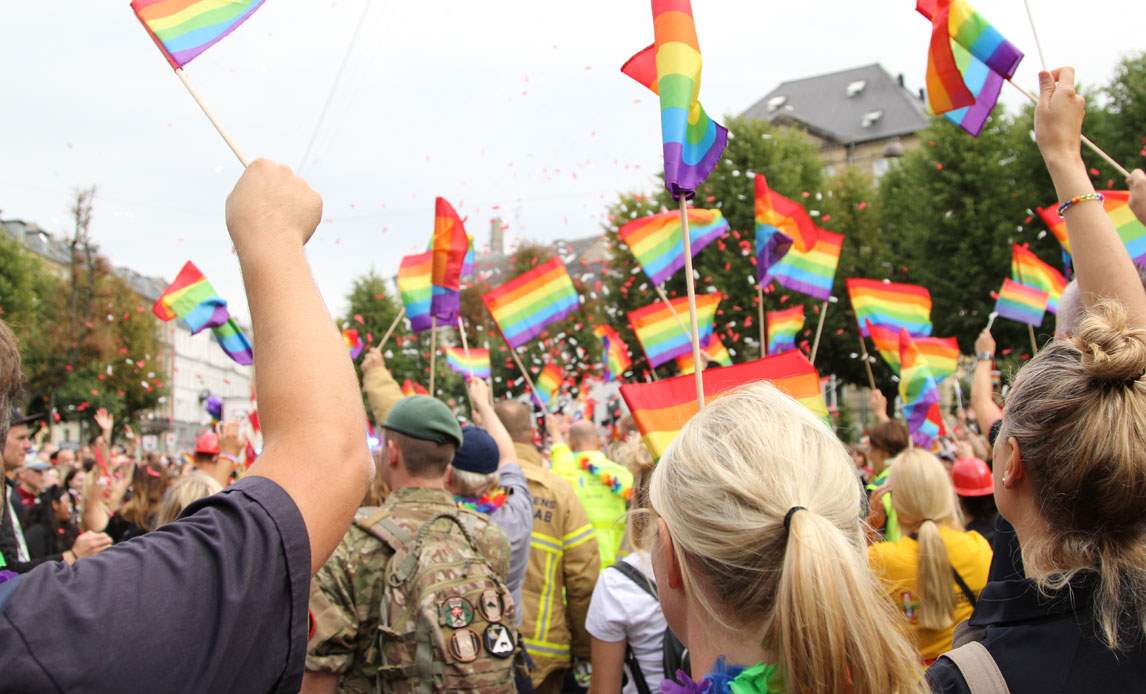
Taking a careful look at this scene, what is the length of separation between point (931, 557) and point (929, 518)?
0.75 feet

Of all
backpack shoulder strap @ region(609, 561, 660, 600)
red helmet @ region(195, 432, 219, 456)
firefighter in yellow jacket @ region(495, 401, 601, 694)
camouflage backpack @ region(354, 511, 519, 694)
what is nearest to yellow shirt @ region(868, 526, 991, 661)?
backpack shoulder strap @ region(609, 561, 660, 600)

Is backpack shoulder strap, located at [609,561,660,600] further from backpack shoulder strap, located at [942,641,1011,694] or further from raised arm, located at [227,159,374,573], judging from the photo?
raised arm, located at [227,159,374,573]

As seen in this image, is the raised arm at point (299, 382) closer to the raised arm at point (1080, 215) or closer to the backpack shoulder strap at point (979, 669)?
the backpack shoulder strap at point (979, 669)

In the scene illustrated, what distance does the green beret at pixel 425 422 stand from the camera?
3.66 meters

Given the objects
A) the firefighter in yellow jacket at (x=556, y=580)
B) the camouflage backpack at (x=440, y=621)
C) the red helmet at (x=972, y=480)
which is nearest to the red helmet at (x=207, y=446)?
the firefighter in yellow jacket at (x=556, y=580)

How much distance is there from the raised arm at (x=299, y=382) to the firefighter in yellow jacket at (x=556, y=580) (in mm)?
3680

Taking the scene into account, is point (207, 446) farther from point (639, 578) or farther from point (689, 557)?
point (689, 557)

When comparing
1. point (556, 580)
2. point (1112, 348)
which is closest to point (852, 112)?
point (556, 580)

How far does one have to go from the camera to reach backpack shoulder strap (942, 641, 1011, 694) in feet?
6.13

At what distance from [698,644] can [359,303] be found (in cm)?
5375

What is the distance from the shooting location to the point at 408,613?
3182 millimetres

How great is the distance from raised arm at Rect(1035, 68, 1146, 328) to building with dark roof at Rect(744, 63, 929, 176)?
5573 cm

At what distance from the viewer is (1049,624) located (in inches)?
75.7

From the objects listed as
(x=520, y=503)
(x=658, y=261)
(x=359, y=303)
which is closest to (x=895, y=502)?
(x=520, y=503)
